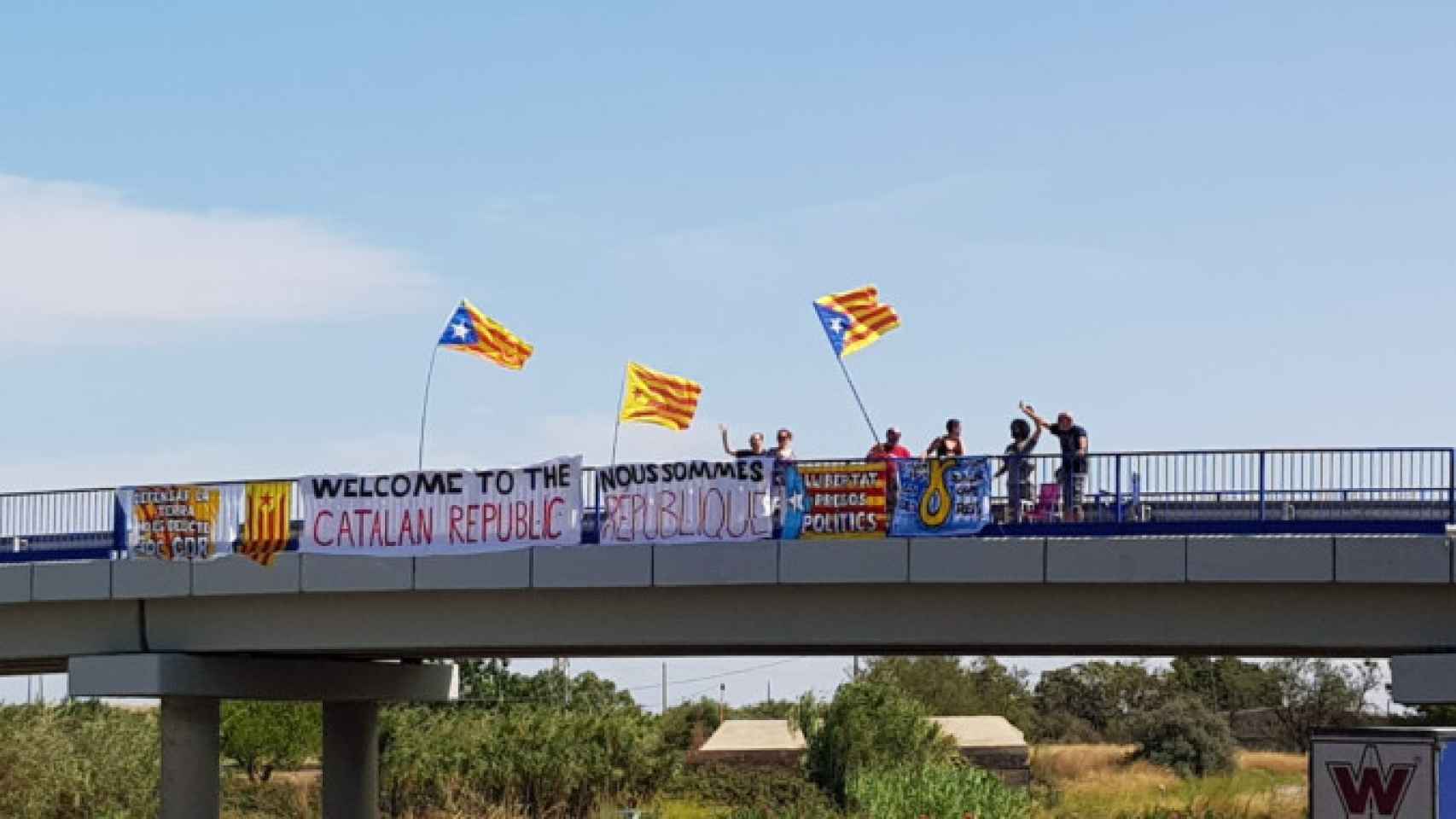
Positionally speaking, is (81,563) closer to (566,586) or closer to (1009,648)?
(566,586)

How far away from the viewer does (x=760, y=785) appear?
56.2 m

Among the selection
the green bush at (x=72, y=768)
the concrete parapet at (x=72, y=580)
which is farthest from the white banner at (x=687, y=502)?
the green bush at (x=72, y=768)

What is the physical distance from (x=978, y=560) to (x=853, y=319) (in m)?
6.00

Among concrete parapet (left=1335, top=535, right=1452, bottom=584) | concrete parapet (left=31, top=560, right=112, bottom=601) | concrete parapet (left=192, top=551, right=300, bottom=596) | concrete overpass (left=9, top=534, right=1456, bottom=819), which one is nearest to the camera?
concrete parapet (left=1335, top=535, right=1452, bottom=584)

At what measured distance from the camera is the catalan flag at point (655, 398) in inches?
1218

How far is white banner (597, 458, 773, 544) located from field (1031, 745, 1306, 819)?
40.9 ft

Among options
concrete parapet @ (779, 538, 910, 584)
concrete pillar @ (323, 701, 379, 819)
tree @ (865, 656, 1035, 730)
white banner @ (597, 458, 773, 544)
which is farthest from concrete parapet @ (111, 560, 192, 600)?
tree @ (865, 656, 1035, 730)

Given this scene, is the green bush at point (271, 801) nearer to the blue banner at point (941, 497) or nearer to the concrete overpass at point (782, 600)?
the concrete overpass at point (782, 600)

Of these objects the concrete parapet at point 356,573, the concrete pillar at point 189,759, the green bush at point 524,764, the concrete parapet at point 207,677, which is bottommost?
the green bush at point 524,764

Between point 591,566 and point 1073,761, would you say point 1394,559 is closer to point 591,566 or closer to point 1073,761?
point 591,566

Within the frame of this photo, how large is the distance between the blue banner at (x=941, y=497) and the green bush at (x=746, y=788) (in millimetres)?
24342

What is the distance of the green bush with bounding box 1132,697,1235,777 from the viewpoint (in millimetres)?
68938

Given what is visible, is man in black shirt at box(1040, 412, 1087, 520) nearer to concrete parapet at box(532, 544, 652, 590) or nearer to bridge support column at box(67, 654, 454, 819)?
concrete parapet at box(532, 544, 652, 590)

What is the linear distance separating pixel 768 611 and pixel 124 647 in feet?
32.1
